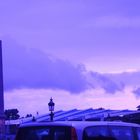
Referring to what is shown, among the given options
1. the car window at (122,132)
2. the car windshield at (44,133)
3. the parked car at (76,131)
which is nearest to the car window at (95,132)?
the parked car at (76,131)

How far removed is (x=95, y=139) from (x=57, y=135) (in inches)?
28.7

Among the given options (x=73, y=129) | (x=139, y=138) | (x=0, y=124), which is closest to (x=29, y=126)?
(x=73, y=129)

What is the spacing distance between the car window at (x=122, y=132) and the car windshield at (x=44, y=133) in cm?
115

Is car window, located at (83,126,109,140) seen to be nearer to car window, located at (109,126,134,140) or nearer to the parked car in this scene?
the parked car

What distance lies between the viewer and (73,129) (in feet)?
37.8

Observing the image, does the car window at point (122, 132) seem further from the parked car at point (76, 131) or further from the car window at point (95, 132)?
the car window at point (95, 132)

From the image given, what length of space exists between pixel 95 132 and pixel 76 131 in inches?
19.3

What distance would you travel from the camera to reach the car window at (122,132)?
12250 millimetres

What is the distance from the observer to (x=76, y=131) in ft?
37.7

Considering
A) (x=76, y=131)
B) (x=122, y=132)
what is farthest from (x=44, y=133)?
(x=122, y=132)

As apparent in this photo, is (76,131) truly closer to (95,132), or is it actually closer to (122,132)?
(95,132)

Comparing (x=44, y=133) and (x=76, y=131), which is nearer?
(x=76, y=131)

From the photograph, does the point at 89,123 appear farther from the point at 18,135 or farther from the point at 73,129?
the point at 18,135

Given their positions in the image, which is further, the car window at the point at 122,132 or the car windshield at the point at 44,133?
the car window at the point at 122,132
